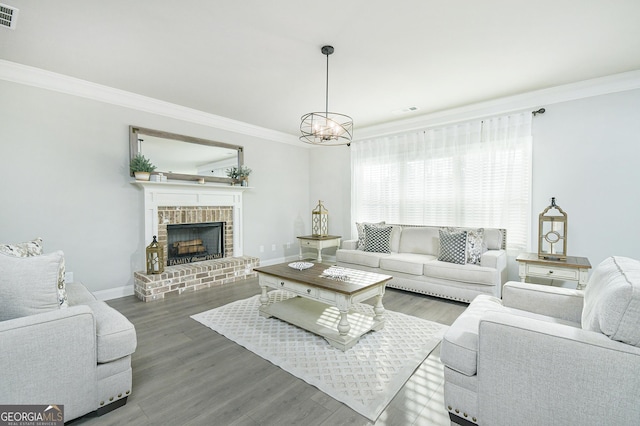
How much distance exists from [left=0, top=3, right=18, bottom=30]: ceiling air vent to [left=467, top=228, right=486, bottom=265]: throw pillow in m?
4.92

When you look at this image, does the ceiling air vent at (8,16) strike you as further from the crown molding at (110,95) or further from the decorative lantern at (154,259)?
the decorative lantern at (154,259)

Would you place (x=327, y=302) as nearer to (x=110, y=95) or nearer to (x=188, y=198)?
(x=188, y=198)

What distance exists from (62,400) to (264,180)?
4.34 m

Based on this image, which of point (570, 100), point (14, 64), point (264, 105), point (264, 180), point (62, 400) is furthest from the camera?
point (264, 180)

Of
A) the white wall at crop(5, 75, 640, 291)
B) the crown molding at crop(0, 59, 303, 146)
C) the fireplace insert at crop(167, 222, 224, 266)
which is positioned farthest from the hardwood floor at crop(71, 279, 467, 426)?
the crown molding at crop(0, 59, 303, 146)

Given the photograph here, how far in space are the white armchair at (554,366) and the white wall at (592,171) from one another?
2237 millimetres

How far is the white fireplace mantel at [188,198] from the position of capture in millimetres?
3906

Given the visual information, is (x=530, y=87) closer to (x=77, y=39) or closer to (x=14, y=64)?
(x=77, y=39)

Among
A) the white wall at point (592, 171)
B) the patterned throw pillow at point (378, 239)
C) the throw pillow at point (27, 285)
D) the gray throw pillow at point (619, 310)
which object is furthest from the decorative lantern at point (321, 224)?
the gray throw pillow at point (619, 310)

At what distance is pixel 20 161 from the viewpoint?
10.0 feet

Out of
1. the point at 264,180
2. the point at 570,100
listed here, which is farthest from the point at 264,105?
the point at 570,100

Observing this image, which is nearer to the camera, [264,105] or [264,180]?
[264,105]

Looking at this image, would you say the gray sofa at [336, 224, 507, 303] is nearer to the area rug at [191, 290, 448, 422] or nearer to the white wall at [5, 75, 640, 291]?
the white wall at [5, 75, 640, 291]

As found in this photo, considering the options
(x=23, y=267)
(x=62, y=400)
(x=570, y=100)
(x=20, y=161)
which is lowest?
(x=62, y=400)
